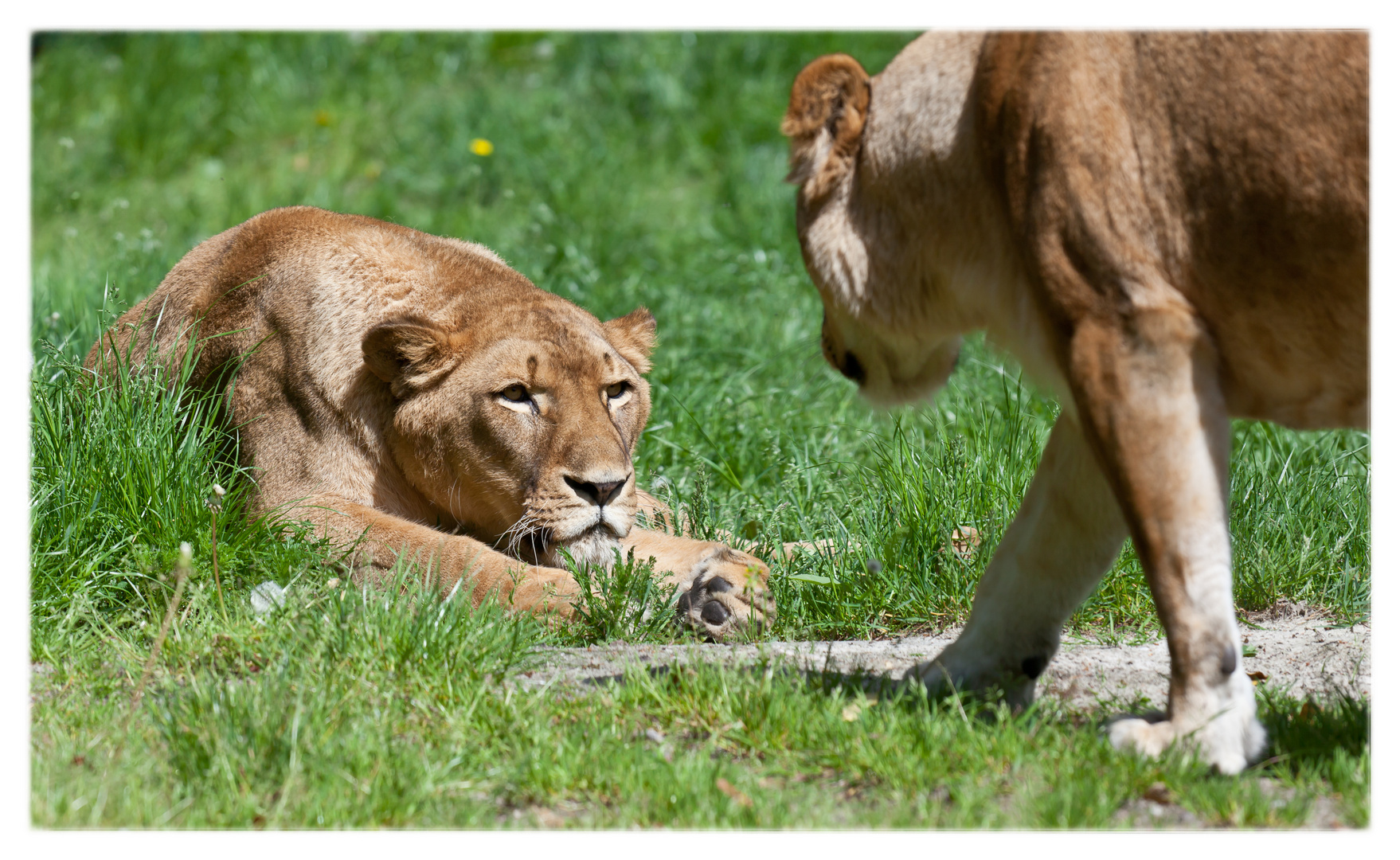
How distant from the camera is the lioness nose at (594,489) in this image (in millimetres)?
4402

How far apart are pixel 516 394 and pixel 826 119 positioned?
1.47 meters

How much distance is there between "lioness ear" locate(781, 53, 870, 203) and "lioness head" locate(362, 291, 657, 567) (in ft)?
4.06

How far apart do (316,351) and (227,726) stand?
1.82 meters

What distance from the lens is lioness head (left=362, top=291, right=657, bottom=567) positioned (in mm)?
4438

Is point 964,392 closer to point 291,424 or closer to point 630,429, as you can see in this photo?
point 630,429

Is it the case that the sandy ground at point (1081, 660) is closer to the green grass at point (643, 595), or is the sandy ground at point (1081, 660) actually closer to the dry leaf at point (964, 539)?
the green grass at point (643, 595)

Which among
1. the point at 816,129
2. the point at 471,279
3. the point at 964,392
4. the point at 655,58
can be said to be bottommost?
the point at 964,392

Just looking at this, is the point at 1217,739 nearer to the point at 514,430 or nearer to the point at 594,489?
the point at 594,489

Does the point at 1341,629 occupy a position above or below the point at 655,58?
below

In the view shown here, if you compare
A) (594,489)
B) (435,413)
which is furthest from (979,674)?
(435,413)

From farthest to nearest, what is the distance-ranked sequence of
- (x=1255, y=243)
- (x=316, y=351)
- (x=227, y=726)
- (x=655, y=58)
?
(x=655, y=58) < (x=316, y=351) < (x=227, y=726) < (x=1255, y=243)

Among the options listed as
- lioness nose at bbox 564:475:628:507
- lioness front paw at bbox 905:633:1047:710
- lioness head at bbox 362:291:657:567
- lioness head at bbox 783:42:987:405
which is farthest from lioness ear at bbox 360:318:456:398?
lioness front paw at bbox 905:633:1047:710

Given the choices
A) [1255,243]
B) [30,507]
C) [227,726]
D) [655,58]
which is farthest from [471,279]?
[655,58]

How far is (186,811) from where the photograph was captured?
2.87 metres
